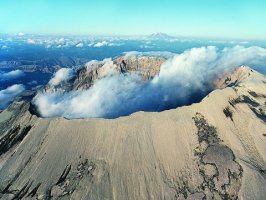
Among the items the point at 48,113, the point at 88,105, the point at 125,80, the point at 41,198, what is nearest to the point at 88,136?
the point at 41,198

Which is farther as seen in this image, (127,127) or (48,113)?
(48,113)

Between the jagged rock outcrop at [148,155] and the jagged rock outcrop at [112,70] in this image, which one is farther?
the jagged rock outcrop at [112,70]

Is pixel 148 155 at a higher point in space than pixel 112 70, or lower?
higher

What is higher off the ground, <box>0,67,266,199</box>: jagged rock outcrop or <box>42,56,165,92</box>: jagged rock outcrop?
<box>0,67,266,199</box>: jagged rock outcrop

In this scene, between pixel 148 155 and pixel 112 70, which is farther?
pixel 112 70

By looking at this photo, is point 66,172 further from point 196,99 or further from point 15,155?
point 196,99

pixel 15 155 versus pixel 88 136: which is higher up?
pixel 88 136

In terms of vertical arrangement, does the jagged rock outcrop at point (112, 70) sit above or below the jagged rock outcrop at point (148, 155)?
Result: below

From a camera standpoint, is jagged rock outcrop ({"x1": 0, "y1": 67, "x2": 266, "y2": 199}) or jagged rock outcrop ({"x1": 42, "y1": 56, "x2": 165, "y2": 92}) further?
jagged rock outcrop ({"x1": 42, "y1": 56, "x2": 165, "y2": 92})
